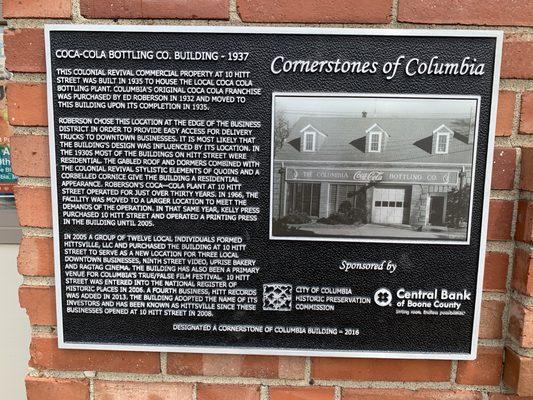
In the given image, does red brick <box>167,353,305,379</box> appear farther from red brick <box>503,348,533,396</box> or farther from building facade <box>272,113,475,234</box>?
red brick <box>503,348,533,396</box>

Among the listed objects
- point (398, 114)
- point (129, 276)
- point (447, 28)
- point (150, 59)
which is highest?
point (447, 28)

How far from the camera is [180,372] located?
4.14 feet

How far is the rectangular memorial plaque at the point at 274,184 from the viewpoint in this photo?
1.10 meters

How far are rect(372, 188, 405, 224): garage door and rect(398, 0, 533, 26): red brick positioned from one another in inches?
17.8

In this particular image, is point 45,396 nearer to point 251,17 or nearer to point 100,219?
point 100,219

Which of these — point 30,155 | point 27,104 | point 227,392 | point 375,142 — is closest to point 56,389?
point 227,392

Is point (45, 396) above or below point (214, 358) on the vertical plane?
below

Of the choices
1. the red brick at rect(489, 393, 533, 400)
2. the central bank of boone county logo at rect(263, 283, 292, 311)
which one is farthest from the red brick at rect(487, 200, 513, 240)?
the central bank of boone county logo at rect(263, 283, 292, 311)

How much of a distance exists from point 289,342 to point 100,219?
63 cm

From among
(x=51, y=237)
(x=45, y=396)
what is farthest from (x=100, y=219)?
(x=45, y=396)

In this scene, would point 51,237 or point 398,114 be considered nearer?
point 398,114

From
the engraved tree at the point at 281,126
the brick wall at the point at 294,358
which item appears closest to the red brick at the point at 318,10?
the brick wall at the point at 294,358

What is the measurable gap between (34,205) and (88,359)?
19.1 inches

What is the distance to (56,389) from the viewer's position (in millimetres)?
1273
